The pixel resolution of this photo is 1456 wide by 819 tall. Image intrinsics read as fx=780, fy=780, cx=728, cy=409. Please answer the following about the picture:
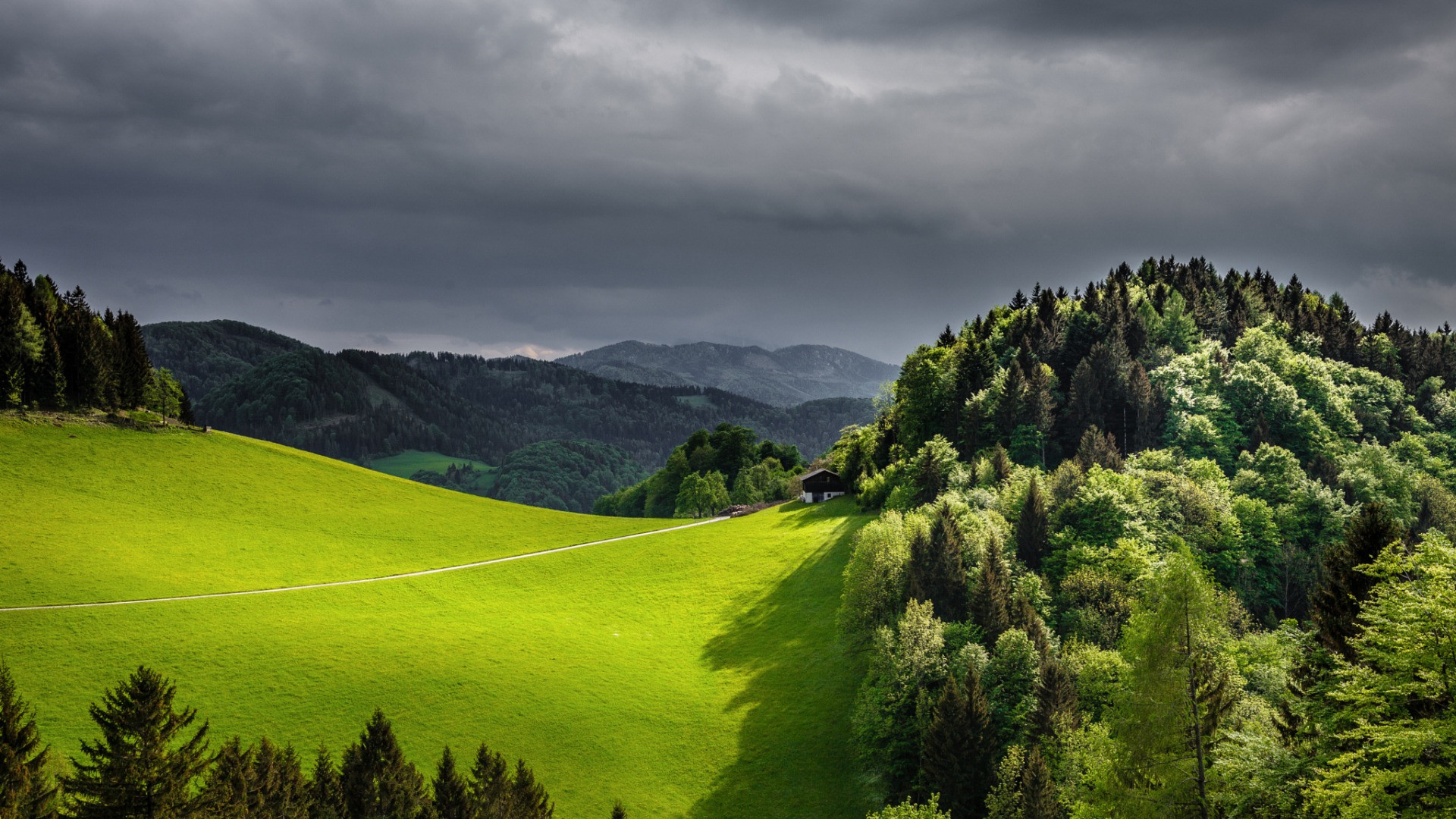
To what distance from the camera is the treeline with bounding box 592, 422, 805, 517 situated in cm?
14362

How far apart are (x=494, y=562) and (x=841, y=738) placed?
1664 inches

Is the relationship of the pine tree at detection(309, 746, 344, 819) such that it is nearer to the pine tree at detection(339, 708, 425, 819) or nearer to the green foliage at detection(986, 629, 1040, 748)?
the pine tree at detection(339, 708, 425, 819)

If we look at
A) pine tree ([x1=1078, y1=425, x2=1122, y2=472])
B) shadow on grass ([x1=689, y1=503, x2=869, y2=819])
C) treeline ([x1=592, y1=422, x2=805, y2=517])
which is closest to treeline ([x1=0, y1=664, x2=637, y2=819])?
shadow on grass ([x1=689, y1=503, x2=869, y2=819])

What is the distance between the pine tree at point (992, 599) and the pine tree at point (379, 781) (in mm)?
42719

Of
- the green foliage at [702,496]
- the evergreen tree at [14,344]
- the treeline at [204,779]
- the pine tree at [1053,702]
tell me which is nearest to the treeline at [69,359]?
the evergreen tree at [14,344]

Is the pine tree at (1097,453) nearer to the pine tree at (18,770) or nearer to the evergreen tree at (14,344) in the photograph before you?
the pine tree at (18,770)

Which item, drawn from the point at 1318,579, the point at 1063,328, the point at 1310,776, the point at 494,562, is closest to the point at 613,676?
the point at 494,562

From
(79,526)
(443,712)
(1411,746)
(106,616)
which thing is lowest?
(443,712)

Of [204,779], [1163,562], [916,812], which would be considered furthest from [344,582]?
[1163,562]

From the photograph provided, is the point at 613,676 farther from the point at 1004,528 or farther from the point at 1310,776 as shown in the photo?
the point at 1310,776

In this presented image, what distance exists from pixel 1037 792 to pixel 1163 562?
16.4m

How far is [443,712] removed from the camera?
185 ft

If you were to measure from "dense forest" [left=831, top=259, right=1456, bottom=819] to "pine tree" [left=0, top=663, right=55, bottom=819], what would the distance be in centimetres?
4030

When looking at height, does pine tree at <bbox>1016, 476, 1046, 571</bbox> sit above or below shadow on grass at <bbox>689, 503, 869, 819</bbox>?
above
